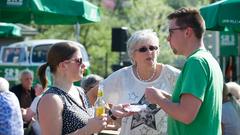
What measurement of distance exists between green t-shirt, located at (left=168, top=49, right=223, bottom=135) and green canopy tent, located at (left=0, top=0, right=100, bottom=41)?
4321 mm

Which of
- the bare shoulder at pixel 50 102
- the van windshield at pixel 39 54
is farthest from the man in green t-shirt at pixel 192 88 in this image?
the van windshield at pixel 39 54

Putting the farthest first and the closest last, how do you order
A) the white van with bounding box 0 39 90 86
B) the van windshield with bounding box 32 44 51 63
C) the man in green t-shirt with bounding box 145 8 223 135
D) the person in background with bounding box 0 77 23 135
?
the van windshield with bounding box 32 44 51 63 → the white van with bounding box 0 39 90 86 → the person in background with bounding box 0 77 23 135 → the man in green t-shirt with bounding box 145 8 223 135

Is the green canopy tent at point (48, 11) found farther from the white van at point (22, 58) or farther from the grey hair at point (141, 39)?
the white van at point (22, 58)

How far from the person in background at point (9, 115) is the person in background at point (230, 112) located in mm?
1990

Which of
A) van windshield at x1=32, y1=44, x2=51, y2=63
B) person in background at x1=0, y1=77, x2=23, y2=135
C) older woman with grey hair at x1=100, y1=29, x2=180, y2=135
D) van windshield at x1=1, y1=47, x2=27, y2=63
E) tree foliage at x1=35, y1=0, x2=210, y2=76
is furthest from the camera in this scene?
tree foliage at x1=35, y1=0, x2=210, y2=76

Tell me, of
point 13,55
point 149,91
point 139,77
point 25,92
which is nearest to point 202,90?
point 149,91

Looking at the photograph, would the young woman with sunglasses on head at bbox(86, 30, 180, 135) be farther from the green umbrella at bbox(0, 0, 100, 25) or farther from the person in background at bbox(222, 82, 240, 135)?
the green umbrella at bbox(0, 0, 100, 25)

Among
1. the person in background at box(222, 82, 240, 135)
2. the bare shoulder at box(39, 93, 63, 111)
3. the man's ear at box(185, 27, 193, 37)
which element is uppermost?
the man's ear at box(185, 27, 193, 37)

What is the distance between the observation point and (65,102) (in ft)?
12.6

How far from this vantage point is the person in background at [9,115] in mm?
5781

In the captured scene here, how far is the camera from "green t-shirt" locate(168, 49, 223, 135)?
11.5 feet

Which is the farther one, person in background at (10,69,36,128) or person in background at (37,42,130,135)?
person in background at (10,69,36,128)

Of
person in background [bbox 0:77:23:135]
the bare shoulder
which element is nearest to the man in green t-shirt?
the bare shoulder

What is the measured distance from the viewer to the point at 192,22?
3.67m
